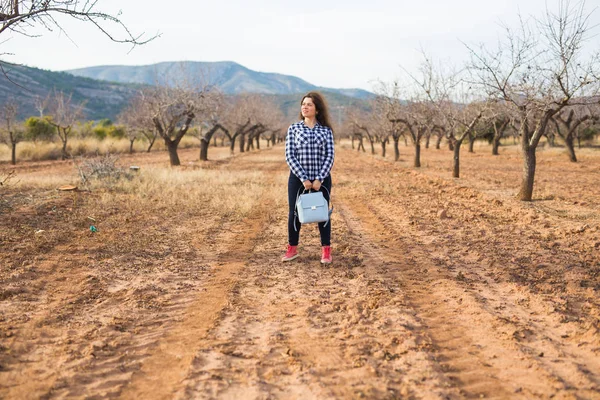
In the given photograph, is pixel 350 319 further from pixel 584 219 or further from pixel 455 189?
pixel 455 189

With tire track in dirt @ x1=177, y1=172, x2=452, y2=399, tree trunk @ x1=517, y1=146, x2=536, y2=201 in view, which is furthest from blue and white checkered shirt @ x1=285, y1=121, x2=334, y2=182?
tree trunk @ x1=517, y1=146, x2=536, y2=201

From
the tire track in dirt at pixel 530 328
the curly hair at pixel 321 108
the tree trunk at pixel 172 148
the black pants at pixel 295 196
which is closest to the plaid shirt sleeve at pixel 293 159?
the black pants at pixel 295 196

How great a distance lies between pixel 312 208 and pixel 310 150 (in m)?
0.65

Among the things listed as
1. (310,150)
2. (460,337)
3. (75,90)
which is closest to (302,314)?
(460,337)

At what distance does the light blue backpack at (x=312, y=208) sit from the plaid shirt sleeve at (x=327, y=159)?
21cm

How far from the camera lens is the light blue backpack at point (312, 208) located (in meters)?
4.67

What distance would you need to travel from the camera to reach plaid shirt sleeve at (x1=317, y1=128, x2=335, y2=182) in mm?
4750

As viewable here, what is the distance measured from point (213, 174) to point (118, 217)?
323 inches

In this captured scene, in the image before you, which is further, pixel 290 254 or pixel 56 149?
pixel 56 149

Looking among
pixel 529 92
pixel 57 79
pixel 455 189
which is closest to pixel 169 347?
pixel 529 92

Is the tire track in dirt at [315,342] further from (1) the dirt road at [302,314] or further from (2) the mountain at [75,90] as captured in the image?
(2) the mountain at [75,90]

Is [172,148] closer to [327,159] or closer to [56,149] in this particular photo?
[56,149]

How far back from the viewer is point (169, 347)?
303 centimetres

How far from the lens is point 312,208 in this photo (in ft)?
15.3
